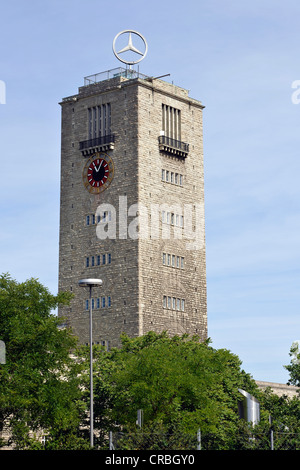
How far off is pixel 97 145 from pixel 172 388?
57503 millimetres

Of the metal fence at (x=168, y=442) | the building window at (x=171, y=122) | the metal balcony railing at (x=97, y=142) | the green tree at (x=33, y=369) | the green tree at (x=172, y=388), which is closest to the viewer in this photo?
the metal fence at (x=168, y=442)

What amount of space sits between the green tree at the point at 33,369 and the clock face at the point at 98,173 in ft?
183

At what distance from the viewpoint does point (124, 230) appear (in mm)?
137000

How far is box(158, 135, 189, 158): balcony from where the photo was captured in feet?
462

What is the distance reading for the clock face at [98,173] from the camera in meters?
141

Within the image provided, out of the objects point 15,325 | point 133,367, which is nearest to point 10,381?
point 15,325

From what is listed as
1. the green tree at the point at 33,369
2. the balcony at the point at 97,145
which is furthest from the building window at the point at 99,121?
the green tree at the point at 33,369

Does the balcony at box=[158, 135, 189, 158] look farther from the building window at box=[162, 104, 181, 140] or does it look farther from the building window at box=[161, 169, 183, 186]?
the building window at box=[161, 169, 183, 186]

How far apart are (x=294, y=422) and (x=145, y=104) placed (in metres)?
75.8

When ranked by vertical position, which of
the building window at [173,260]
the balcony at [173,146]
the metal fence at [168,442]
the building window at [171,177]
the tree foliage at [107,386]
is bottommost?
the metal fence at [168,442]

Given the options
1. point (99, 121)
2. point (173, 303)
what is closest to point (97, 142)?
point (99, 121)

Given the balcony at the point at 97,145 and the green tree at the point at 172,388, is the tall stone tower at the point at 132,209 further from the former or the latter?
the green tree at the point at 172,388

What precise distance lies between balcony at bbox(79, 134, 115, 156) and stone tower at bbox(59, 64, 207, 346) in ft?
0.45

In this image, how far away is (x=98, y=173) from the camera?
465 feet
